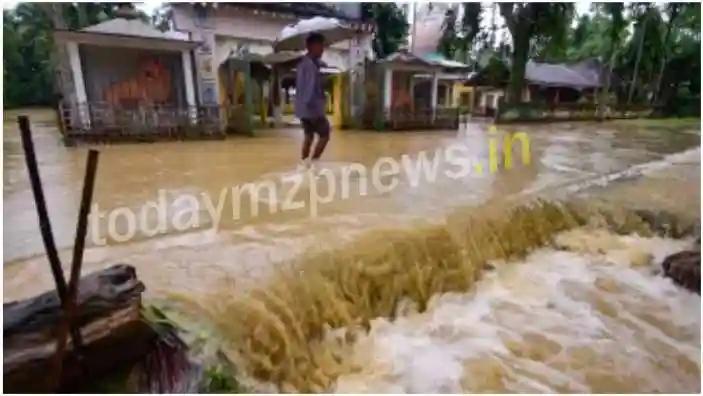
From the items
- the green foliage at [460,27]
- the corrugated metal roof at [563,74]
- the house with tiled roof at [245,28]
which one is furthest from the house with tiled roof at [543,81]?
the house with tiled roof at [245,28]

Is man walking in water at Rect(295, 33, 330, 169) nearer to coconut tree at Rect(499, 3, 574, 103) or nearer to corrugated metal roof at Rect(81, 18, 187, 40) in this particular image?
corrugated metal roof at Rect(81, 18, 187, 40)

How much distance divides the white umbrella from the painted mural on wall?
0.28m

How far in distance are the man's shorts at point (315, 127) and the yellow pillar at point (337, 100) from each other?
34 millimetres

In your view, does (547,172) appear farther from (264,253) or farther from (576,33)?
(264,253)

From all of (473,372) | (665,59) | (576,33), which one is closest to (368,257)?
(473,372)

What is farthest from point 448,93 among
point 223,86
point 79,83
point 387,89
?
point 79,83

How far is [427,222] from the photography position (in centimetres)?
141

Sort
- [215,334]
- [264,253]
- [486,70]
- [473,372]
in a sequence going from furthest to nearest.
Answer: [486,70], [264,253], [473,372], [215,334]

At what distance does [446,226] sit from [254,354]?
657mm

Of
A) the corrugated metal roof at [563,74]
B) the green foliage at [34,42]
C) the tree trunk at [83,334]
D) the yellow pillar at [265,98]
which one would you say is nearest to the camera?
the tree trunk at [83,334]

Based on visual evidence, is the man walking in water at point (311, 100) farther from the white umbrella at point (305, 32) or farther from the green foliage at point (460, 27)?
the green foliage at point (460, 27)

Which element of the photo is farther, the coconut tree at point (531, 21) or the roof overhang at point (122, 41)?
the coconut tree at point (531, 21)

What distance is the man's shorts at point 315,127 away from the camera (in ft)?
4.25

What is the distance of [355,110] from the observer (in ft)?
4.57
